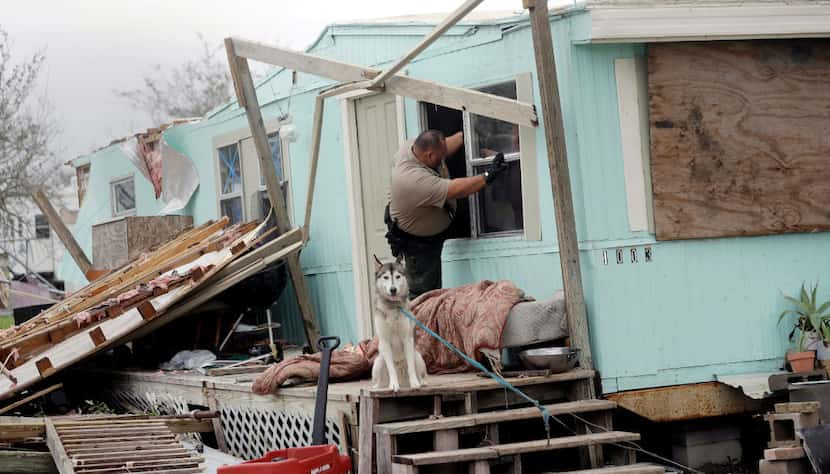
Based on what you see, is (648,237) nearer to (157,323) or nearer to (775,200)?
(775,200)

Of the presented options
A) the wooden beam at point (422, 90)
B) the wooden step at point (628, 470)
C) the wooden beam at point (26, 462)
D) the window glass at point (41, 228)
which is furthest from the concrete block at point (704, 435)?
the window glass at point (41, 228)

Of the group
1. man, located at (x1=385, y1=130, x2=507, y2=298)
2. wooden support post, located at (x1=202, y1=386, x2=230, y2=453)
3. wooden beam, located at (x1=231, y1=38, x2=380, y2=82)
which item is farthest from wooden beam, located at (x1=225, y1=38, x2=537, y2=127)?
wooden support post, located at (x1=202, y1=386, x2=230, y2=453)

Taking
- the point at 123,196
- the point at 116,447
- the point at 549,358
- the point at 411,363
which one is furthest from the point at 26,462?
the point at 123,196

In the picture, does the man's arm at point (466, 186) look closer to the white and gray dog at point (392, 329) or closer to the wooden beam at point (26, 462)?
the white and gray dog at point (392, 329)

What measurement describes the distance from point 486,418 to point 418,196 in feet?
→ 7.55

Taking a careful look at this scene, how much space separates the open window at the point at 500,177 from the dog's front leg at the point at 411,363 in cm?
180

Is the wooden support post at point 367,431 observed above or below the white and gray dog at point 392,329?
below

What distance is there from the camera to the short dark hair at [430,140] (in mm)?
9297

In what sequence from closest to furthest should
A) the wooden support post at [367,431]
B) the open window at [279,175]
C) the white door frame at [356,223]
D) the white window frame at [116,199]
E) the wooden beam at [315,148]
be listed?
the wooden support post at [367,431] < the wooden beam at [315,148] < the white door frame at [356,223] < the open window at [279,175] < the white window frame at [116,199]

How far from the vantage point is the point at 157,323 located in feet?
35.5

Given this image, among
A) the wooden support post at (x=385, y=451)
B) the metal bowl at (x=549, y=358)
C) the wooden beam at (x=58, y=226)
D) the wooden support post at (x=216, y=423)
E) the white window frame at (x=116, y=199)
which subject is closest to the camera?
the wooden support post at (x=385, y=451)

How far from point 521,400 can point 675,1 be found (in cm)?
323

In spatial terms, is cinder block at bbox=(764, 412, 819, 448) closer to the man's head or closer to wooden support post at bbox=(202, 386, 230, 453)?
the man's head

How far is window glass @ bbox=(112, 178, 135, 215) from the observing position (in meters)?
16.7
